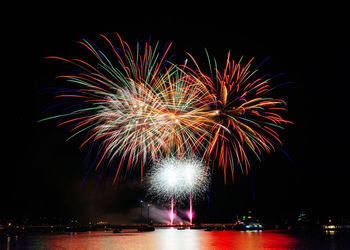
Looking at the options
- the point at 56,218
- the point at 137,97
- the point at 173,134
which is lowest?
the point at 56,218

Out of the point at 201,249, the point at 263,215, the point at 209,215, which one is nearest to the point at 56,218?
the point at 209,215

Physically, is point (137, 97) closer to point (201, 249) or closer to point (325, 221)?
point (201, 249)

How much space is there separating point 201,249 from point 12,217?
99881 millimetres

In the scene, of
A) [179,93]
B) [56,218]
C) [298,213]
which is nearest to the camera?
[179,93]

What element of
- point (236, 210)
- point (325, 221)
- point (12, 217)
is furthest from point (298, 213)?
point (12, 217)

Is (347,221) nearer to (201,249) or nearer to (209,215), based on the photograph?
(209,215)

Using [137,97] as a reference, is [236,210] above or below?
below

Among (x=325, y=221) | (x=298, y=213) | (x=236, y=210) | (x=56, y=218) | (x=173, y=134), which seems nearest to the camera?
(x=173, y=134)

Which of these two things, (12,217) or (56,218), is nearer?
(12,217)

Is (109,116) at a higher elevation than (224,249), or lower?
higher

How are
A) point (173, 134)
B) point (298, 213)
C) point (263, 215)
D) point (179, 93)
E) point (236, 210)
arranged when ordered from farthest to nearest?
point (236, 210) → point (263, 215) → point (298, 213) → point (173, 134) → point (179, 93)

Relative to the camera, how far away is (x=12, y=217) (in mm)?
108875

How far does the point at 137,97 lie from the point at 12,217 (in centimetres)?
10170

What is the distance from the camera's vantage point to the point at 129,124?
74.7ft
